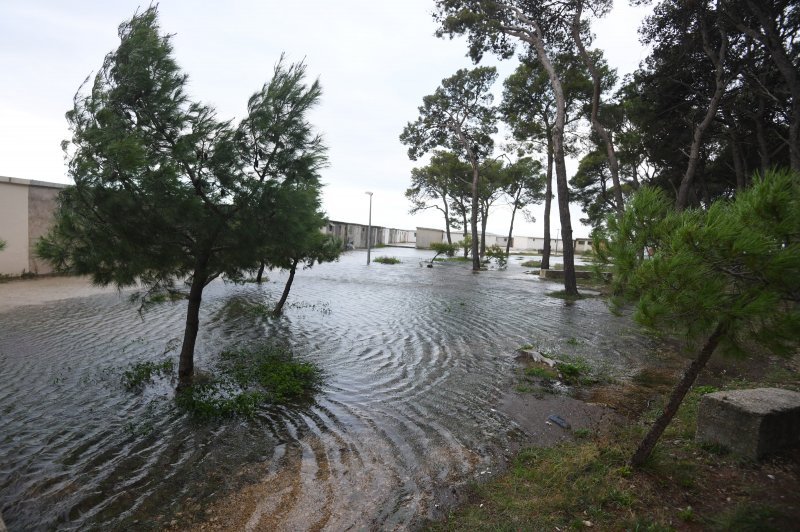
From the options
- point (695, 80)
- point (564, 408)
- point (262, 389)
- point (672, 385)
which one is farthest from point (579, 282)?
point (262, 389)

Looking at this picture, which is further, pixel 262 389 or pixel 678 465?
pixel 262 389

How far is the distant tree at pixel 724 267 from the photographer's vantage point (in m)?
2.14

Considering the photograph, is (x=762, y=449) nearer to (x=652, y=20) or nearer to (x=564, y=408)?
(x=564, y=408)

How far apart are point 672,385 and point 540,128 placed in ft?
58.9

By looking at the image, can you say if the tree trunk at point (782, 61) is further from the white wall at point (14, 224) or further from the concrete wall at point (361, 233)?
the white wall at point (14, 224)

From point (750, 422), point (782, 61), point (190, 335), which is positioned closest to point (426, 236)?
point (782, 61)

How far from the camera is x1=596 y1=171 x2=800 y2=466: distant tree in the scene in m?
2.14

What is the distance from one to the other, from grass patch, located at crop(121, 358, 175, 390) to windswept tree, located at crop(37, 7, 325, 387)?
1356mm

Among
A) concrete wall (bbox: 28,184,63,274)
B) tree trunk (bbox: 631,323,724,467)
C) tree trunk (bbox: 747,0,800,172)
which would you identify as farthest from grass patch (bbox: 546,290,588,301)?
concrete wall (bbox: 28,184,63,274)

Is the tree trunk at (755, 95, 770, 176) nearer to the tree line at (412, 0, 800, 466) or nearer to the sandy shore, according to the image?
the tree line at (412, 0, 800, 466)

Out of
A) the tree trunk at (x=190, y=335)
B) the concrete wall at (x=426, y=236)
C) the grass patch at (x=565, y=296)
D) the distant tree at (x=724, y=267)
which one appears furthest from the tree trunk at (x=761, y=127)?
the concrete wall at (x=426, y=236)

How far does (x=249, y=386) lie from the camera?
5309mm

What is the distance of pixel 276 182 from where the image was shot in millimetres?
4582

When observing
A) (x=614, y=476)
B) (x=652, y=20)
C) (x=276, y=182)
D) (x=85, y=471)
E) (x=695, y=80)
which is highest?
(x=652, y=20)
